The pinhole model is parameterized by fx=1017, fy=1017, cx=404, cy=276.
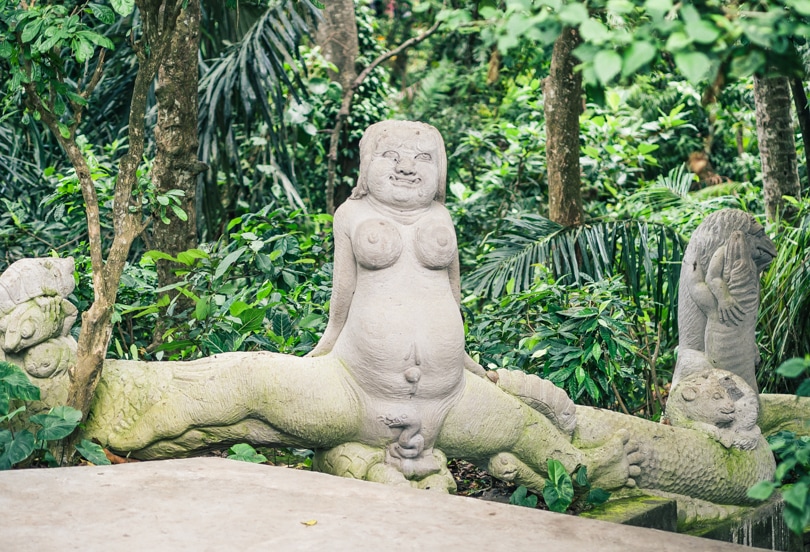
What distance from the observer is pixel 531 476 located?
4195 mm

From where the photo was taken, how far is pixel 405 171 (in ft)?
13.2

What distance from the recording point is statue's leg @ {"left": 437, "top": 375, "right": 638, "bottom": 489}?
4.01 meters

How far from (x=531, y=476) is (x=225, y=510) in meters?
1.62

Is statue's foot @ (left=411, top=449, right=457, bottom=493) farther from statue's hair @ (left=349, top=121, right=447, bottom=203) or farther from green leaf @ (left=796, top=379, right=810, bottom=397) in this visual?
green leaf @ (left=796, top=379, right=810, bottom=397)

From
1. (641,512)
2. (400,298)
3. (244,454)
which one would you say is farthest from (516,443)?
(244,454)

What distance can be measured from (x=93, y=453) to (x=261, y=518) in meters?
1.25

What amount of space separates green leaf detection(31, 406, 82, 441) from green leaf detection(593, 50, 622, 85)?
2.63 meters

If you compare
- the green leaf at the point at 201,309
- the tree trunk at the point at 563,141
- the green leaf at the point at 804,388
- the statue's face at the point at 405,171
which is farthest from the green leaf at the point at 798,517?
the tree trunk at the point at 563,141

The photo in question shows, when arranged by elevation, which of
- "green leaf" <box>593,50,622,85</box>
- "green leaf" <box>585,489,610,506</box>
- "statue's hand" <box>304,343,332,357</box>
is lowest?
"green leaf" <box>585,489,610,506</box>

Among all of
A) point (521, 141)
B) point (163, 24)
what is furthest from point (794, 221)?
point (163, 24)

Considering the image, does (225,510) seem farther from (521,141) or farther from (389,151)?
(521,141)

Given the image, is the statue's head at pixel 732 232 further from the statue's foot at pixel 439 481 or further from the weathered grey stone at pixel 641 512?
the statue's foot at pixel 439 481

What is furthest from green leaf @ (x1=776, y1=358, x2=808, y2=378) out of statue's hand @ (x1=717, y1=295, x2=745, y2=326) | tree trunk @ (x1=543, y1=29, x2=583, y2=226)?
tree trunk @ (x1=543, y1=29, x2=583, y2=226)

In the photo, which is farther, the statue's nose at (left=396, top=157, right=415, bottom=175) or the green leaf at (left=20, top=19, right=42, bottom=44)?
the statue's nose at (left=396, top=157, right=415, bottom=175)
